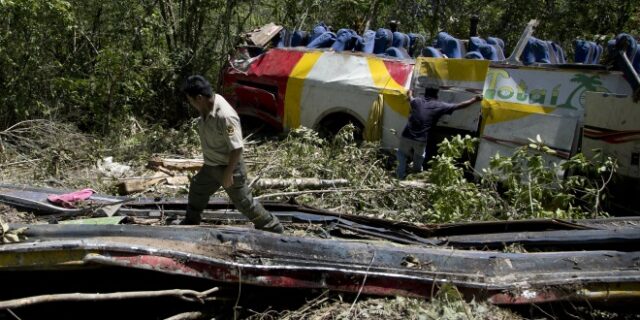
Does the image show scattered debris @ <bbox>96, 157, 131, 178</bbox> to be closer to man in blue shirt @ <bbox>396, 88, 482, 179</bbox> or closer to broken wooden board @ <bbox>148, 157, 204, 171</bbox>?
broken wooden board @ <bbox>148, 157, 204, 171</bbox>

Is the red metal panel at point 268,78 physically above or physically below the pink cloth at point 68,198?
above

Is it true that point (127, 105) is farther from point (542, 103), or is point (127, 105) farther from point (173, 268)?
point (173, 268)

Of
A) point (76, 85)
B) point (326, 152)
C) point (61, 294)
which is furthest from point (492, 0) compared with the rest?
point (61, 294)

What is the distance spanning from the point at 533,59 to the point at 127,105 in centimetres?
610

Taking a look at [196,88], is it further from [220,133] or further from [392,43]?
[392,43]

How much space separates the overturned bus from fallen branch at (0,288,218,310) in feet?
13.3

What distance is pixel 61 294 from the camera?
373 cm

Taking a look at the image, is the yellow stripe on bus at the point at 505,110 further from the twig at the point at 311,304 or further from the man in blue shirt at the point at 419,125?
the twig at the point at 311,304

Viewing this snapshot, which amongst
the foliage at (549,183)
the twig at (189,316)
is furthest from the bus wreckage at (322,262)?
the foliage at (549,183)

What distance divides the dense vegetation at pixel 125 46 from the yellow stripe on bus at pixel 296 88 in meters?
1.82

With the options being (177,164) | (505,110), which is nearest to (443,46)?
(505,110)

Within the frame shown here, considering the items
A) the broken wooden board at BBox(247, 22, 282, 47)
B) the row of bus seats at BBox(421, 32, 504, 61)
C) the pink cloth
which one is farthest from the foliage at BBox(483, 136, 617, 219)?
the broken wooden board at BBox(247, 22, 282, 47)

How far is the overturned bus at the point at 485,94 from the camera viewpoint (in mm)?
6094

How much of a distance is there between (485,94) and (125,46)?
5.69m
